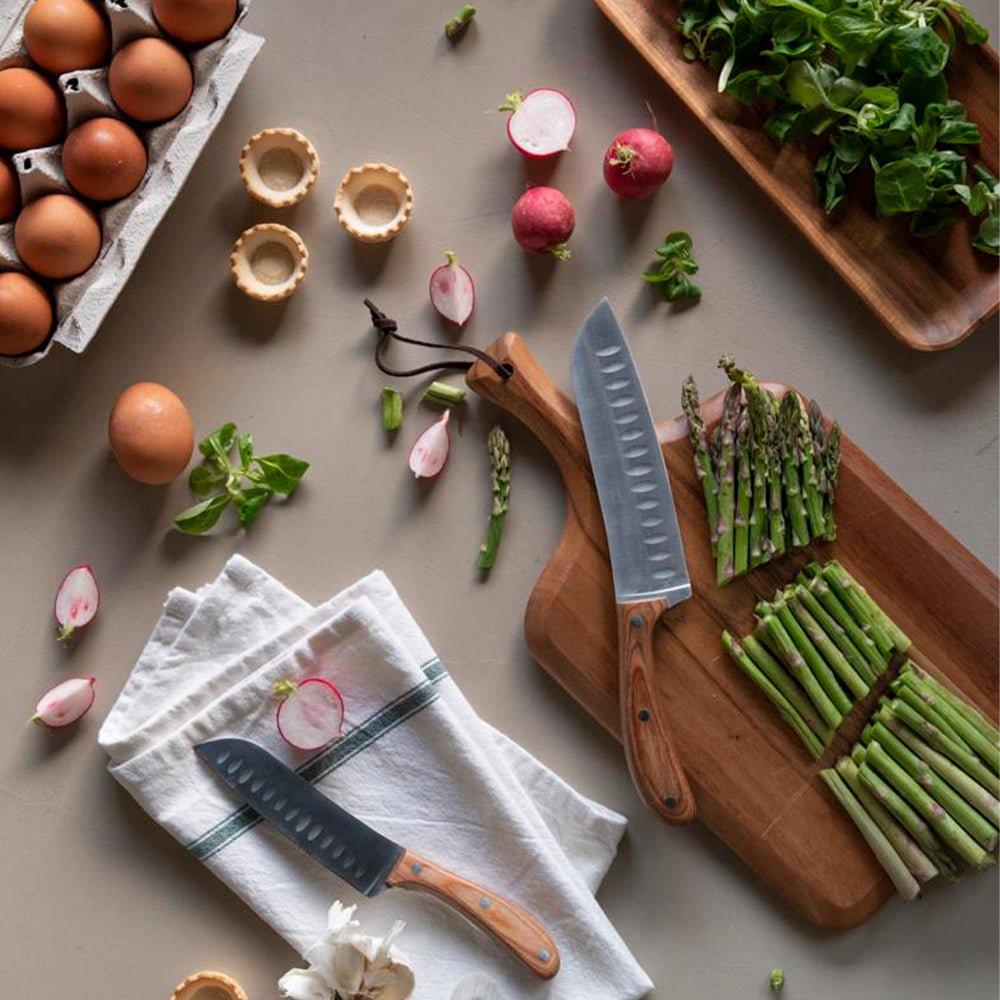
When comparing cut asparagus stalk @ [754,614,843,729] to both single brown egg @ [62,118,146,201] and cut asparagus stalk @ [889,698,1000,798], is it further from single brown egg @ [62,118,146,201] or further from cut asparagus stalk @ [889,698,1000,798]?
single brown egg @ [62,118,146,201]

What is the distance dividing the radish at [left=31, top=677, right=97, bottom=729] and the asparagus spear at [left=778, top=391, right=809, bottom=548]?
1.36 metres

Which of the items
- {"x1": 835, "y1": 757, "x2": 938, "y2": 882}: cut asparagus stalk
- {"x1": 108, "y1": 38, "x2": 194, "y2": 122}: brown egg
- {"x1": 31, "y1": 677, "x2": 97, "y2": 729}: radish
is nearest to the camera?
{"x1": 108, "y1": 38, "x2": 194, "y2": 122}: brown egg

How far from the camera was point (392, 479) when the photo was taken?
239 centimetres

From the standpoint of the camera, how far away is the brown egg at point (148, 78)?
2.11 m

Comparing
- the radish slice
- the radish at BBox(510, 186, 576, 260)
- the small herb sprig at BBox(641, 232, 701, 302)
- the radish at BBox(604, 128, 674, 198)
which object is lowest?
the radish slice

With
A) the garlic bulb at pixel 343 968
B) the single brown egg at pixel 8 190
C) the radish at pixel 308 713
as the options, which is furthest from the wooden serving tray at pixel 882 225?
the garlic bulb at pixel 343 968

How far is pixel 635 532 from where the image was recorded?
2.25 metres

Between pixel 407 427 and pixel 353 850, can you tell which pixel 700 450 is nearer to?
pixel 407 427

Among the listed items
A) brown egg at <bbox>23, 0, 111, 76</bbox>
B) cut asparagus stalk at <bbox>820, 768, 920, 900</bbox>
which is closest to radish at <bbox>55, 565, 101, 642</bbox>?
brown egg at <bbox>23, 0, 111, 76</bbox>

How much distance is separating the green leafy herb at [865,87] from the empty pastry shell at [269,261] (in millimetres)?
832

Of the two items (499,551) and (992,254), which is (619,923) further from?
(992,254)

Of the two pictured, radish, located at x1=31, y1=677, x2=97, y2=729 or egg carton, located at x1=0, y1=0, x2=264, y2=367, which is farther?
radish, located at x1=31, y1=677, x2=97, y2=729

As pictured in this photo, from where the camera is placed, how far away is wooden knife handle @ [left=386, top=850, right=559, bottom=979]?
7.22 feet

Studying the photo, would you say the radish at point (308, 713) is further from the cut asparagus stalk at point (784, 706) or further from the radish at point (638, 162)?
the radish at point (638, 162)
